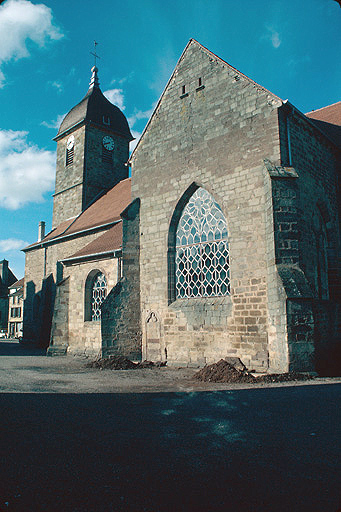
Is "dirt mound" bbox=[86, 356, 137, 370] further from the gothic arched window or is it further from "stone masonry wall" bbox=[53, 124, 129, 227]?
"stone masonry wall" bbox=[53, 124, 129, 227]

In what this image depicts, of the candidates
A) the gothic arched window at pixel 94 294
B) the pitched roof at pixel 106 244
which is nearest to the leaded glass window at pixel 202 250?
the pitched roof at pixel 106 244

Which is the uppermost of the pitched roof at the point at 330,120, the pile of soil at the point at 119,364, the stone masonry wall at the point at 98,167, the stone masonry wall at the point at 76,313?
the stone masonry wall at the point at 98,167

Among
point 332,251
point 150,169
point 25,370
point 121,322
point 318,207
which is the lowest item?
point 25,370

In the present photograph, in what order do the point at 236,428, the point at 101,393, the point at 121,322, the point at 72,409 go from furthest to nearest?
the point at 121,322
the point at 101,393
the point at 72,409
the point at 236,428

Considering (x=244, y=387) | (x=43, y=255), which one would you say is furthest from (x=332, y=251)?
(x=43, y=255)

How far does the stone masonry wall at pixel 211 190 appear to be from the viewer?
32.7ft

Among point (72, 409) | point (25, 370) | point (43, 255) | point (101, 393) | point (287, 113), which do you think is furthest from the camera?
point (43, 255)

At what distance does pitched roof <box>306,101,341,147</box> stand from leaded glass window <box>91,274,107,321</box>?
10077 millimetres

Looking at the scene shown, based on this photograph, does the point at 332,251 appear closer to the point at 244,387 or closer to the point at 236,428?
the point at 244,387

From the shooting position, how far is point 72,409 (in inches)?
228

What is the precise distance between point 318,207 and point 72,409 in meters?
9.07

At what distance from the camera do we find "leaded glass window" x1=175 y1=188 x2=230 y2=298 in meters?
11.0

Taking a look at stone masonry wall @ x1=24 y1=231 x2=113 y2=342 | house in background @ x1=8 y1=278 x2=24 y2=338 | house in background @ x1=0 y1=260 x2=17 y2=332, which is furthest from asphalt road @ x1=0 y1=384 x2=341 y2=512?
house in background @ x1=0 y1=260 x2=17 y2=332

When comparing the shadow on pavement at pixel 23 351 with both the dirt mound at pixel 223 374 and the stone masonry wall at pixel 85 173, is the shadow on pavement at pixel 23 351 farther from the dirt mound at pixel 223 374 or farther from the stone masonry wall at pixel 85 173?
the dirt mound at pixel 223 374
